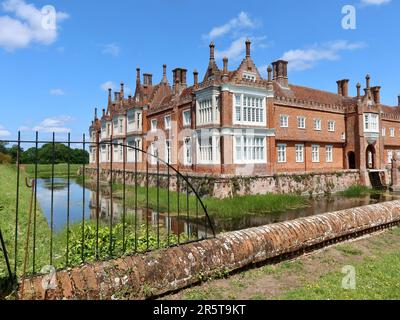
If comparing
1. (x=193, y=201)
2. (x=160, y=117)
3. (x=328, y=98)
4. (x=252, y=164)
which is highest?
(x=328, y=98)

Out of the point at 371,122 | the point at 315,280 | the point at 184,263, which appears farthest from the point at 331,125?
the point at 184,263

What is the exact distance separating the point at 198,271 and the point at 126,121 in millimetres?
36412

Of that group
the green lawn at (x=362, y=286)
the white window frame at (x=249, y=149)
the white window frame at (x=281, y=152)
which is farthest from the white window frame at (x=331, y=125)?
the green lawn at (x=362, y=286)

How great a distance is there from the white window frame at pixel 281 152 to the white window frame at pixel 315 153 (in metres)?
4.43

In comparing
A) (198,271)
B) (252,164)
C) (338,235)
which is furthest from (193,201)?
(198,271)

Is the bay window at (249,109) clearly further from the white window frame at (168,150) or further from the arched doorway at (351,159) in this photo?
the arched doorway at (351,159)

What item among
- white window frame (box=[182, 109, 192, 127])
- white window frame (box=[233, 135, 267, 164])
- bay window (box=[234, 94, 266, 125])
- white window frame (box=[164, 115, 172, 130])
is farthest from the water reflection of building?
white window frame (box=[164, 115, 172, 130])

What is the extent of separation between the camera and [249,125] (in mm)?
24750

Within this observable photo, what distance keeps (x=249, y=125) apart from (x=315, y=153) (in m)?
11.4

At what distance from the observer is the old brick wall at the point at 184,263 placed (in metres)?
4.41
